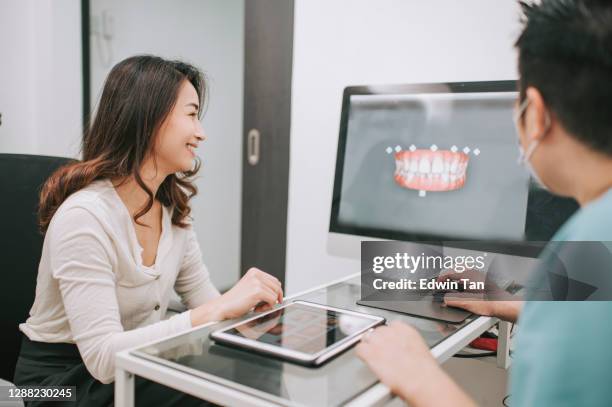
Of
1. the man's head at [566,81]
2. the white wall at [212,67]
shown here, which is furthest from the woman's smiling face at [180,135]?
the white wall at [212,67]

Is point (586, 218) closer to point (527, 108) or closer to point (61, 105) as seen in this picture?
point (527, 108)

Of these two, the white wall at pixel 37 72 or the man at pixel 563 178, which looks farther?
the white wall at pixel 37 72

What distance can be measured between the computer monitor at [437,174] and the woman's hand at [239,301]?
38cm

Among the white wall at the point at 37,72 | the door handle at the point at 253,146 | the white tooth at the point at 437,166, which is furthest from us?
the white wall at the point at 37,72

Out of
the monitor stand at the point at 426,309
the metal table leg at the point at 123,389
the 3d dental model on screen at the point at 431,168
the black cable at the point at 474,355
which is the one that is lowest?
the black cable at the point at 474,355

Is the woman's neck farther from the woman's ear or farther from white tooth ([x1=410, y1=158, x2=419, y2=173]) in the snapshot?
the woman's ear

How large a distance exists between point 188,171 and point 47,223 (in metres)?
0.35

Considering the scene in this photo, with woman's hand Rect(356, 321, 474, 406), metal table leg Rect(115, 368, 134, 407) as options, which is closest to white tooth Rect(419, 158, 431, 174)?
woman's hand Rect(356, 321, 474, 406)

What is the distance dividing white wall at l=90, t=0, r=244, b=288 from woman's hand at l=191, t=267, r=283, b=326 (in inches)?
69.5

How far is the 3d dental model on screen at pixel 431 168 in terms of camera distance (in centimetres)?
122

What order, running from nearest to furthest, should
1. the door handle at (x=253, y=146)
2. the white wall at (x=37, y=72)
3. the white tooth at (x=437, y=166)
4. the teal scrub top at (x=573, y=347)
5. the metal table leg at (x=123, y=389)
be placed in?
1. the teal scrub top at (x=573, y=347)
2. the metal table leg at (x=123, y=389)
3. the white tooth at (x=437, y=166)
4. the door handle at (x=253, y=146)
5. the white wall at (x=37, y=72)

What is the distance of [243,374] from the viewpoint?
0.72 m

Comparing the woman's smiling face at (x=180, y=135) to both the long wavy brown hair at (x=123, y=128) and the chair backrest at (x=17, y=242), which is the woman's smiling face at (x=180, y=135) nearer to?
the long wavy brown hair at (x=123, y=128)

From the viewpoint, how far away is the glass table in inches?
26.4
